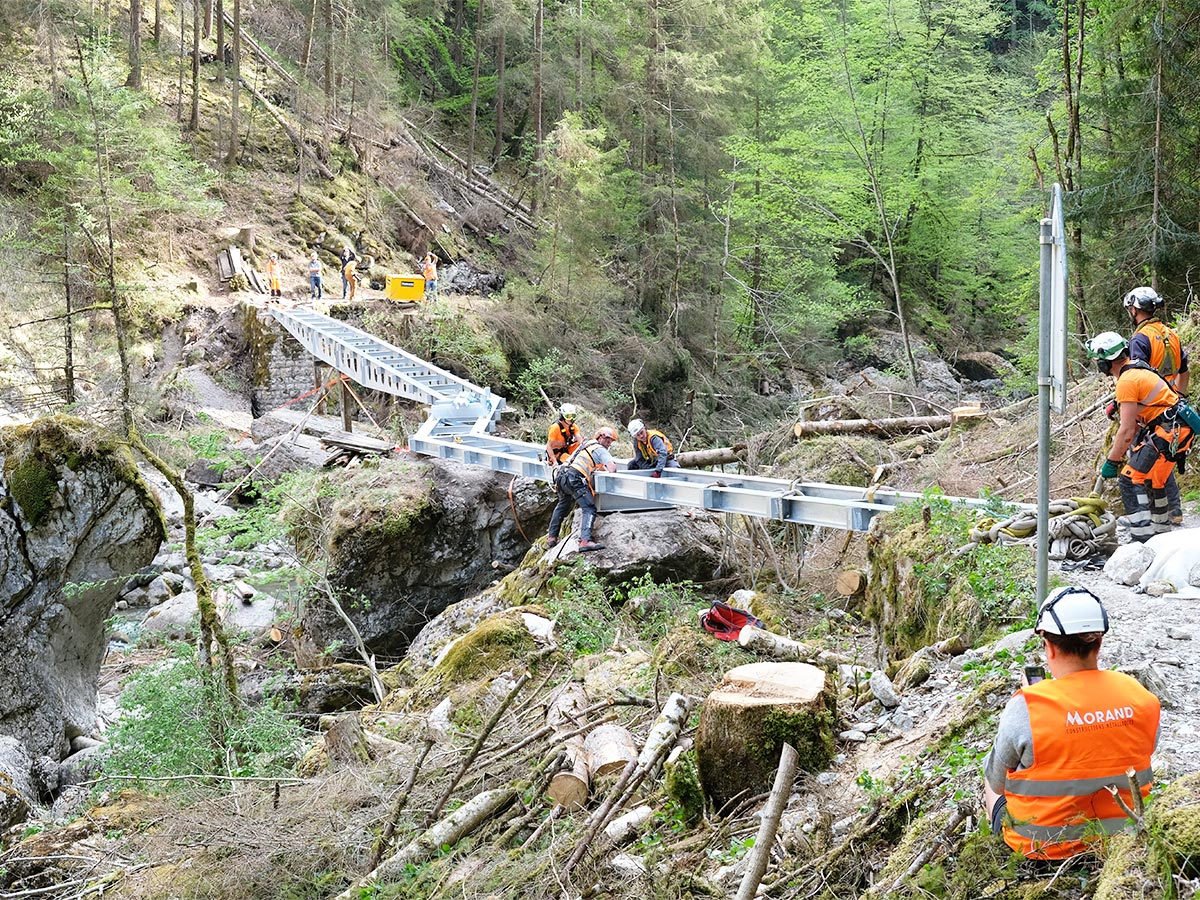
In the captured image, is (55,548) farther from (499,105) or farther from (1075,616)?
(499,105)

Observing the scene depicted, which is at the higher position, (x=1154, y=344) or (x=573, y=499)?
(x=1154, y=344)

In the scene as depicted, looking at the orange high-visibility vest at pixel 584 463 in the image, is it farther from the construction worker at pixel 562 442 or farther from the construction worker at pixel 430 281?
the construction worker at pixel 430 281

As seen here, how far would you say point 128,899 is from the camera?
5.43 m

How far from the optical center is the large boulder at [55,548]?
9.16 metres

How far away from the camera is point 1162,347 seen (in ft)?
20.7

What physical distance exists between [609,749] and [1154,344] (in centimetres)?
451

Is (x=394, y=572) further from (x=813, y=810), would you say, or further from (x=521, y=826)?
(x=813, y=810)

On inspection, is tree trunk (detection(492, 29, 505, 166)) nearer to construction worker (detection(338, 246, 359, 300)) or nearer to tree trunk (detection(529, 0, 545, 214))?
tree trunk (detection(529, 0, 545, 214))

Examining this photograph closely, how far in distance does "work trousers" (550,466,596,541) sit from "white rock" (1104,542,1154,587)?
17.5 feet

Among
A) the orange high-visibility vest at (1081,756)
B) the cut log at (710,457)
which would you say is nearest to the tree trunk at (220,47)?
the cut log at (710,457)

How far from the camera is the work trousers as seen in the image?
10141mm

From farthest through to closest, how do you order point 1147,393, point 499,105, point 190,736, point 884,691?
point 499,105
point 190,736
point 1147,393
point 884,691

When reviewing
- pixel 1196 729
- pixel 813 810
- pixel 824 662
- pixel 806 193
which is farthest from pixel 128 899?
pixel 806 193

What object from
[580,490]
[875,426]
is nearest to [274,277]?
[875,426]
